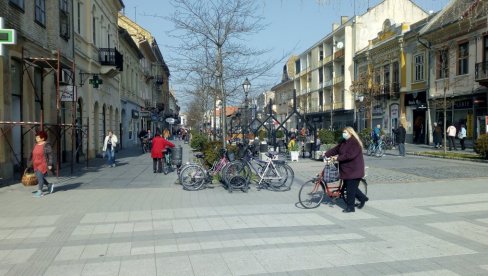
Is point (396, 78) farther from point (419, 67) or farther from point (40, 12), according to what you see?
point (40, 12)

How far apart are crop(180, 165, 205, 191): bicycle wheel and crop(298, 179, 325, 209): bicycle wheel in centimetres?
350

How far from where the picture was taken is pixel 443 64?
30.1 meters

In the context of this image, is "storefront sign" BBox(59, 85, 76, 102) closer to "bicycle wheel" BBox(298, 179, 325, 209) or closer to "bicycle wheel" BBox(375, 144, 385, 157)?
"bicycle wheel" BBox(298, 179, 325, 209)

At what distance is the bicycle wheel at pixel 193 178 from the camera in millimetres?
11711

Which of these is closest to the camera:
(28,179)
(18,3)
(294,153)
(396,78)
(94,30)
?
(28,179)

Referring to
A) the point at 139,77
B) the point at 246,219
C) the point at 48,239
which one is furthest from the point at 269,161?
the point at 139,77

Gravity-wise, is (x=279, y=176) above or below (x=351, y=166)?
below

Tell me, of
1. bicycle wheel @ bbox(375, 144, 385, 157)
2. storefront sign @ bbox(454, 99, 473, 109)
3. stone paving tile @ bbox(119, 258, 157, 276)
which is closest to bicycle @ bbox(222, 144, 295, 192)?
stone paving tile @ bbox(119, 258, 157, 276)

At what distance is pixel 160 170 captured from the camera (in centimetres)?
1652

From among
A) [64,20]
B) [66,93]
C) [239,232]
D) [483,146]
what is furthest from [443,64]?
[239,232]

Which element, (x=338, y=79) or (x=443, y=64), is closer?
(x=443, y=64)

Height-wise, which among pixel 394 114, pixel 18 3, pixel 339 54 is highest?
pixel 339 54

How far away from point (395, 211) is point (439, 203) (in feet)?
4.47

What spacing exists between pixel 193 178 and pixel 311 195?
373cm
